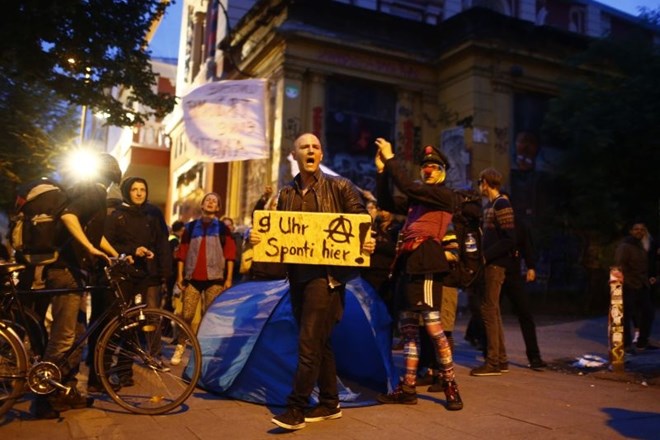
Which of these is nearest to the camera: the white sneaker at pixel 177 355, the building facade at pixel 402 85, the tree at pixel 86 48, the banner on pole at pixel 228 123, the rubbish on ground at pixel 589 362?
the white sneaker at pixel 177 355

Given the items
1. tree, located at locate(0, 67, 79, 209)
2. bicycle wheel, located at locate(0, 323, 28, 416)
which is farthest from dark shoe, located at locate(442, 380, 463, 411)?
tree, located at locate(0, 67, 79, 209)

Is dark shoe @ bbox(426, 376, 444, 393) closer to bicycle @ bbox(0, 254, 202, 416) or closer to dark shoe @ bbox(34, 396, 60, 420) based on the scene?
bicycle @ bbox(0, 254, 202, 416)

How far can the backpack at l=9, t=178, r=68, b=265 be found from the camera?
471cm

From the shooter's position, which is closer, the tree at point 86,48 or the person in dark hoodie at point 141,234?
the person in dark hoodie at point 141,234

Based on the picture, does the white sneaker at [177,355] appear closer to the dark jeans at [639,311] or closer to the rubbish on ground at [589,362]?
the rubbish on ground at [589,362]

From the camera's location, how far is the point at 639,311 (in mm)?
8648

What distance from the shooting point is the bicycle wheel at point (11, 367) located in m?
4.18

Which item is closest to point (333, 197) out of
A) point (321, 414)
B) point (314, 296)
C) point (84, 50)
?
point (314, 296)

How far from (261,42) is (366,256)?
1563 cm

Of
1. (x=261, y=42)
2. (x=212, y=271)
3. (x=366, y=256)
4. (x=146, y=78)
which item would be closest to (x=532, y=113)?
(x=261, y=42)

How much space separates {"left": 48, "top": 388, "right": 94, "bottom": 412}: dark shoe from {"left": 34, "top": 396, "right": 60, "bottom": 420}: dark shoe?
0.03 meters

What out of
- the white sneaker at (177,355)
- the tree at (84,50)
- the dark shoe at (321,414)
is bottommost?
the dark shoe at (321,414)

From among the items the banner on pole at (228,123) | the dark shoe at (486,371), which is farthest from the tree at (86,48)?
the dark shoe at (486,371)

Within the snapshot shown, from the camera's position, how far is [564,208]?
19422 mm
